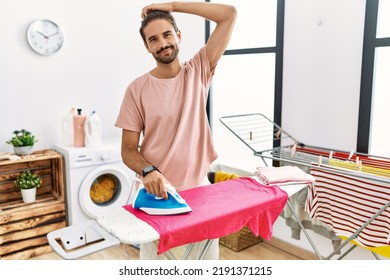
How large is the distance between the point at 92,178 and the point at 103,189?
10.2 inches

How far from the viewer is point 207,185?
168 cm

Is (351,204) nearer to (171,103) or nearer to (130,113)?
(171,103)

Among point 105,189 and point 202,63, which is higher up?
point 202,63

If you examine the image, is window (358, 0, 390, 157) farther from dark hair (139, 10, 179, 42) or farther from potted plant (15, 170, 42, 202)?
potted plant (15, 170, 42, 202)

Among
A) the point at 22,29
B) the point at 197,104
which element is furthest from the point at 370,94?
the point at 22,29

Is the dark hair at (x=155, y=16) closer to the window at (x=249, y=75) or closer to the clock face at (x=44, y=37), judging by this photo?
the window at (x=249, y=75)

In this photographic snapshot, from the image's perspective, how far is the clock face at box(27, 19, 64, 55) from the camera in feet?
9.94

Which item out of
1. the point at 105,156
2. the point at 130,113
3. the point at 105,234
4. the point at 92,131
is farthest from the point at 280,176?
the point at 92,131

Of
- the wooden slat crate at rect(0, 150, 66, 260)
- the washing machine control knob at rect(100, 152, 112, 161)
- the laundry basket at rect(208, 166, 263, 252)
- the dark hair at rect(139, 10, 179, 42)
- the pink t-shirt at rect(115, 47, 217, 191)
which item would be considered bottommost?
the laundry basket at rect(208, 166, 263, 252)

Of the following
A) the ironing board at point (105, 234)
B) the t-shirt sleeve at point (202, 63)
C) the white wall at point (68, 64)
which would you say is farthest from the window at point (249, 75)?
the ironing board at point (105, 234)

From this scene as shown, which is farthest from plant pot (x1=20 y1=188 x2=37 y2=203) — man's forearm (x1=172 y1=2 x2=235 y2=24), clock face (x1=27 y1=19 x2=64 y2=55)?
man's forearm (x1=172 y1=2 x2=235 y2=24)

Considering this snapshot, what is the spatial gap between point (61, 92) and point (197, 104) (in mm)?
1954

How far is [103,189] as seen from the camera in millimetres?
3268

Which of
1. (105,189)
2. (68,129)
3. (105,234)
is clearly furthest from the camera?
(105,189)
